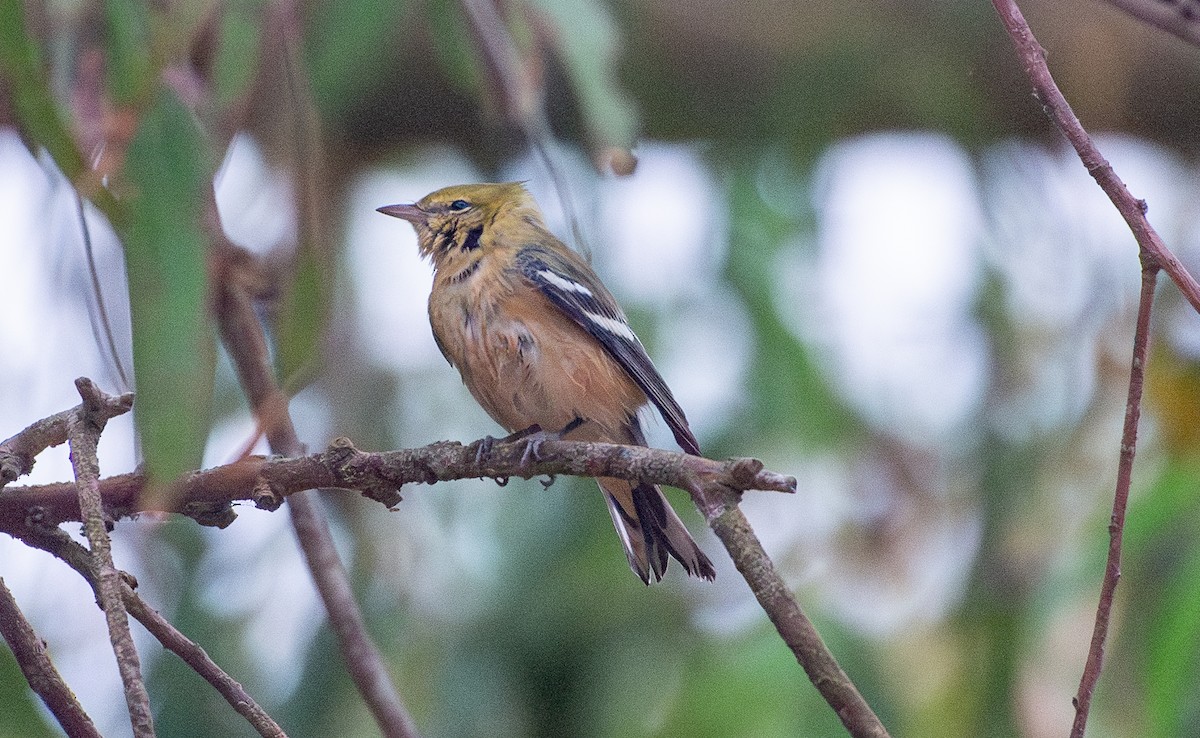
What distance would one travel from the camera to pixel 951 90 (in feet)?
11.8

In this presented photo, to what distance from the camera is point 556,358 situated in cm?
231

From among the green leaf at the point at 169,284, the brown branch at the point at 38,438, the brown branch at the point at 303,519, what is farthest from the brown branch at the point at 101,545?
the brown branch at the point at 303,519

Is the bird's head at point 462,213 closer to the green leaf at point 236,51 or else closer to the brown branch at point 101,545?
the green leaf at point 236,51

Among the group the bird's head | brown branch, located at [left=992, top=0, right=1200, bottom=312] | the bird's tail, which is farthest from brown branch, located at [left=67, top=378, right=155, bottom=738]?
the bird's head

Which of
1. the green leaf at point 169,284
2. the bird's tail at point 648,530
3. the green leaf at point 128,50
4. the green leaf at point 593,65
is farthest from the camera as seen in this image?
the bird's tail at point 648,530

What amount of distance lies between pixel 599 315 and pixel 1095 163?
1.32 metres

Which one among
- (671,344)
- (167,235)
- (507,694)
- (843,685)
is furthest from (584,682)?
Result: (843,685)

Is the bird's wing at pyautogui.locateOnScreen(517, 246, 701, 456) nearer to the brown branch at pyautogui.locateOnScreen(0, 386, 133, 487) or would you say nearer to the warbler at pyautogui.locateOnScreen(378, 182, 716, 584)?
the warbler at pyautogui.locateOnScreen(378, 182, 716, 584)

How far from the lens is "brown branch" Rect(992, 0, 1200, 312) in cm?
108

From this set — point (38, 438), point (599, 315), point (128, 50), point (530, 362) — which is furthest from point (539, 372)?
point (38, 438)

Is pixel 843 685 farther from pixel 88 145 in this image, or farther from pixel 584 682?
pixel 584 682

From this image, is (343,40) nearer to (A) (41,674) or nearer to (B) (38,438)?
(B) (38,438)

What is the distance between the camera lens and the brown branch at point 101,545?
3.13 ft

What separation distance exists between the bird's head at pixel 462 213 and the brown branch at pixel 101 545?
1.48 m
